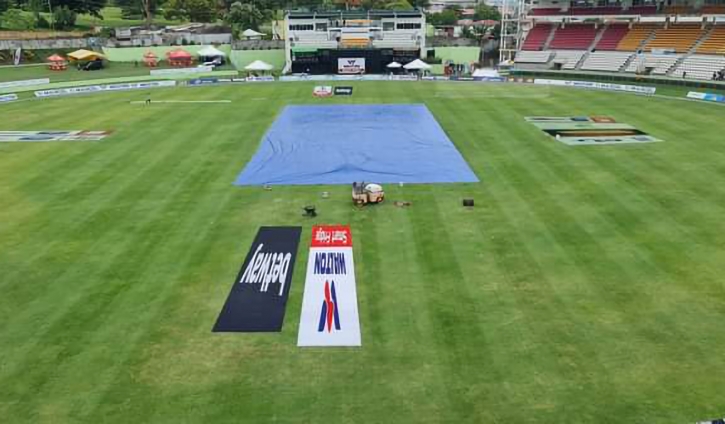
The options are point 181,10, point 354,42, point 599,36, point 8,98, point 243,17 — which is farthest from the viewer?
point 181,10

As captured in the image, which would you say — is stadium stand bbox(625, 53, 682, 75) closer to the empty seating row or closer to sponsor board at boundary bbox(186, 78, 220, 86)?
the empty seating row

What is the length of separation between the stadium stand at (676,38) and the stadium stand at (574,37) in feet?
27.9

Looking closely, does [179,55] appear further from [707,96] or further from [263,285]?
[263,285]

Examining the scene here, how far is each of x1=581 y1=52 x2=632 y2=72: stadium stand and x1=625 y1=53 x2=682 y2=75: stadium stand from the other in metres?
1.44

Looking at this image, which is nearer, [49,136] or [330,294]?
[330,294]

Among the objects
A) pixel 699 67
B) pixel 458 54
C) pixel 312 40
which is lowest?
pixel 699 67

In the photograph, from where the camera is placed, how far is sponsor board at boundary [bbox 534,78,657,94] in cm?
5988

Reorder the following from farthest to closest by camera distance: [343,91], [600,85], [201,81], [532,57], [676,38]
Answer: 1. [532,57]
2. [676,38]
3. [201,81]
4. [600,85]
5. [343,91]

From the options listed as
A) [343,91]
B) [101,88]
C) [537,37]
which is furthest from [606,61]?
[101,88]

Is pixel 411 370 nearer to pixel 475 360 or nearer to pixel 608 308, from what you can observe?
pixel 475 360

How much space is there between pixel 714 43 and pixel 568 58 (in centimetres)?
1694

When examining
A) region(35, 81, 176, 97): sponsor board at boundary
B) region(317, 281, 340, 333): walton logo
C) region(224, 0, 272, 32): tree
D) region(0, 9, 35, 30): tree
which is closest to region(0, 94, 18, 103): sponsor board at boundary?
region(35, 81, 176, 97): sponsor board at boundary

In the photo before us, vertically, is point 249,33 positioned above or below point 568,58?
above

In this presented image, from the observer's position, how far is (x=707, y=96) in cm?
5409
